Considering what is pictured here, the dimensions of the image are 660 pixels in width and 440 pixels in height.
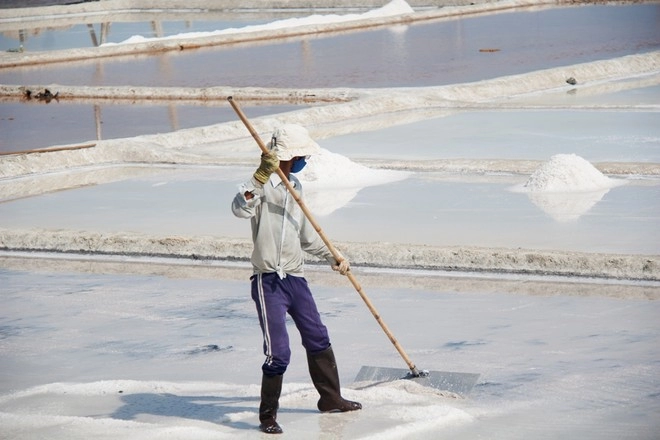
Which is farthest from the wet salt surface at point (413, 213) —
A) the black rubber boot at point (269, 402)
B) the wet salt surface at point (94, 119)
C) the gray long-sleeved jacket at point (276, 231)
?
the wet salt surface at point (94, 119)

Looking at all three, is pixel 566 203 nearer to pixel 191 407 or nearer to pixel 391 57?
pixel 191 407

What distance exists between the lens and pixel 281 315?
4285 mm

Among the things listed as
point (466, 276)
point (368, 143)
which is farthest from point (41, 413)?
point (368, 143)

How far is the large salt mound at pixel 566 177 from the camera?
26.5ft

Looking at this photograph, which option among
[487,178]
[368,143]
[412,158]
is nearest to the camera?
[487,178]

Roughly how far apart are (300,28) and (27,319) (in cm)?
1720

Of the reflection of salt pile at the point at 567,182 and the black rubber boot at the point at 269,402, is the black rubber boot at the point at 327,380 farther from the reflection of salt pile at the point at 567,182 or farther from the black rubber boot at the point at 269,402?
the reflection of salt pile at the point at 567,182

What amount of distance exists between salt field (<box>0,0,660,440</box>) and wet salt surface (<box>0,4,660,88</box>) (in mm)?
1336

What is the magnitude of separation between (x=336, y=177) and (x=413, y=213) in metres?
1.25

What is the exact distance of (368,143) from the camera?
1055 cm

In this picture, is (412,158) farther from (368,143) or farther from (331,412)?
(331,412)

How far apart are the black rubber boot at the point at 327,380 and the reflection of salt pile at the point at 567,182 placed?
3.62m

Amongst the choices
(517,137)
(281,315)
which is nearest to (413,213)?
(517,137)

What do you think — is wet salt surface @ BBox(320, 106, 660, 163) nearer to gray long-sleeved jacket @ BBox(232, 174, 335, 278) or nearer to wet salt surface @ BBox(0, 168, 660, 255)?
wet salt surface @ BBox(0, 168, 660, 255)
